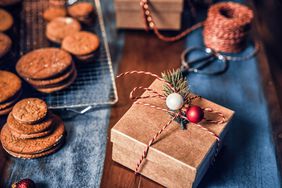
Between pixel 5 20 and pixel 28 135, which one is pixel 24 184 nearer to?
pixel 28 135

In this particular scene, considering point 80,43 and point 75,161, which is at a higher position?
point 80,43

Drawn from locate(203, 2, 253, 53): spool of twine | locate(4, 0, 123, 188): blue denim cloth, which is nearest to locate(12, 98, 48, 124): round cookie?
locate(4, 0, 123, 188): blue denim cloth

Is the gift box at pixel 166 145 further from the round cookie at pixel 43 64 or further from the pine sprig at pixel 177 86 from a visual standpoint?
the round cookie at pixel 43 64

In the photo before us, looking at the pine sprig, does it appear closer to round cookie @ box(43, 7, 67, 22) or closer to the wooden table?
the wooden table

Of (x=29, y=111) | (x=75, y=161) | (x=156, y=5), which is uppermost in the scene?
(x=156, y=5)

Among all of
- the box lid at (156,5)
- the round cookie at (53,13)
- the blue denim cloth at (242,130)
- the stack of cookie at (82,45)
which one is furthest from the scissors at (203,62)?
the round cookie at (53,13)

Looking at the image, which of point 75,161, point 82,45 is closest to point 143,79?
point 82,45
